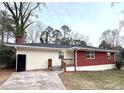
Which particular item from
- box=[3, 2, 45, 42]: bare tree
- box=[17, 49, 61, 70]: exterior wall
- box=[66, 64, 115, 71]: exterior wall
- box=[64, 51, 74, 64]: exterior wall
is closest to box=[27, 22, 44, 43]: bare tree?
box=[3, 2, 45, 42]: bare tree

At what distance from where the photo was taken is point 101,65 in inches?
1120

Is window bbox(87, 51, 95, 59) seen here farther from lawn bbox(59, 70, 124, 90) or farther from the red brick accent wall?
lawn bbox(59, 70, 124, 90)

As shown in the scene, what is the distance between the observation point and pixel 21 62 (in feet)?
71.7

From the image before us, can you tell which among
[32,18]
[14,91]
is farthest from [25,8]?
A: [14,91]

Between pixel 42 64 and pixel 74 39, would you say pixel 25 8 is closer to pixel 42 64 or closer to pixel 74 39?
pixel 42 64

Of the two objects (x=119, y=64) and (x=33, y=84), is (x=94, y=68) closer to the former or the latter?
(x=119, y=64)

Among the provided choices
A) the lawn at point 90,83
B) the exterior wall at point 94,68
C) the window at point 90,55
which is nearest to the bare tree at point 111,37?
the exterior wall at point 94,68

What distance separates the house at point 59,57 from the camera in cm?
2216

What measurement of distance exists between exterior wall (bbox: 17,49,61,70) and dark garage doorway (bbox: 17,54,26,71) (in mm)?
386

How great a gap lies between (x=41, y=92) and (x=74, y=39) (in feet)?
141

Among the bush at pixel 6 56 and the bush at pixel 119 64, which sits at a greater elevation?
the bush at pixel 6 56

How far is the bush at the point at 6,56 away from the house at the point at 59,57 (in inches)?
122

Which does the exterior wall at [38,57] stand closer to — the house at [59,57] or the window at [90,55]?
the house at [59,57]

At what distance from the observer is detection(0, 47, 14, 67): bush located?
83.4 ft
